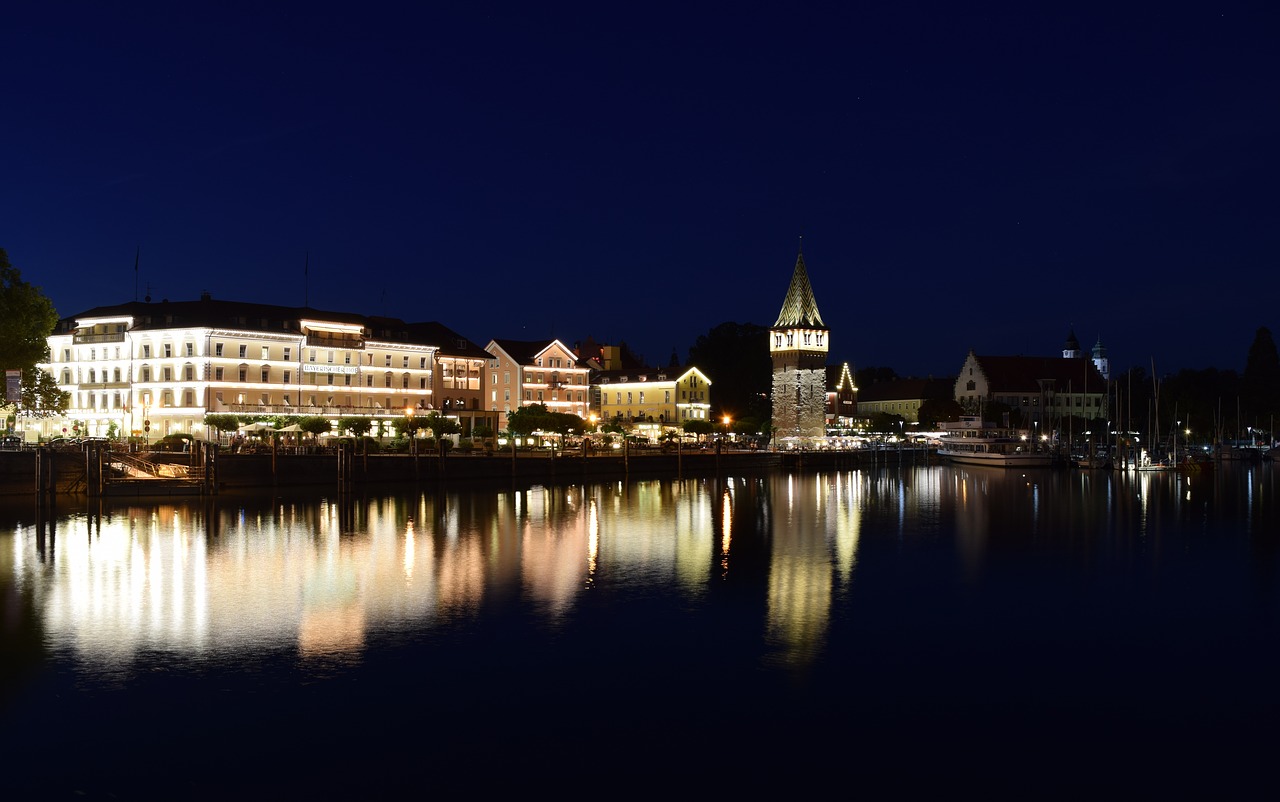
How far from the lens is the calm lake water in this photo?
13.8m

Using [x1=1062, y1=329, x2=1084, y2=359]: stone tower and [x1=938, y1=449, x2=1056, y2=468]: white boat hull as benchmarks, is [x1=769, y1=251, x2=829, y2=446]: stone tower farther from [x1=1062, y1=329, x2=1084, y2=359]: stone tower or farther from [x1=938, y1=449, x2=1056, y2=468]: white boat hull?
[x1=1062, y1=329, x2=1084, y2=359]: stone tower

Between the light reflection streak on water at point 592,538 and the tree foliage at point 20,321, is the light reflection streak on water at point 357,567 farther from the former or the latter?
the tree foliage at point 20,321

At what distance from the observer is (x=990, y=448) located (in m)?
101

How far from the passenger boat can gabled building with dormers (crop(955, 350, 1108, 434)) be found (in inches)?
817

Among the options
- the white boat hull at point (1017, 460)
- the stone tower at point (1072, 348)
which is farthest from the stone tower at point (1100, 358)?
the white boat hull at point (1017, 460)

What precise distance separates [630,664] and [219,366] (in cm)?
5794

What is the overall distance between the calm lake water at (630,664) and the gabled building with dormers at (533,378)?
57923 millimetres

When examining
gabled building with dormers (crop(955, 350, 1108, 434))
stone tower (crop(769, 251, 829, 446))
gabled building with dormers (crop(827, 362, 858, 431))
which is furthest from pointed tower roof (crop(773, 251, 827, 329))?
gabled building with dormers (crop(955, 350, 1108, 434))

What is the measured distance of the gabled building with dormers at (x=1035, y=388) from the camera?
13762 centimetres

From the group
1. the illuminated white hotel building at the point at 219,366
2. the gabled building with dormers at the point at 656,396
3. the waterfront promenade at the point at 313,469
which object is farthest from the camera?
the gabled building with dormers at the point at 656,396

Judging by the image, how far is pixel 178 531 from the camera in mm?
37062

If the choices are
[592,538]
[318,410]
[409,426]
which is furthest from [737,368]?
[592,538]

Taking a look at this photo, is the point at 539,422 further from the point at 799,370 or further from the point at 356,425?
the point at 799,370

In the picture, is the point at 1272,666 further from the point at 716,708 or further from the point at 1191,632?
the point at 716,708
